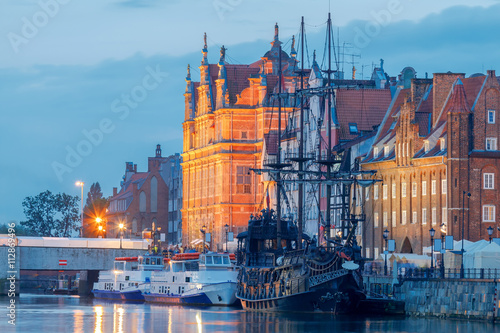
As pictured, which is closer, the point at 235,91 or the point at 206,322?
the point at 206,322

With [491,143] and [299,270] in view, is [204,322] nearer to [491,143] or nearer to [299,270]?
[299,270]

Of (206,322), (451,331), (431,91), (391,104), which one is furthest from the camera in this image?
(391,104)

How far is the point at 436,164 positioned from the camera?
12181 cm

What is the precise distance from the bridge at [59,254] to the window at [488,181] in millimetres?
46595

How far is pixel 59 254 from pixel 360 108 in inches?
1420

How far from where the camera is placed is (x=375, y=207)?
134750 millimetres

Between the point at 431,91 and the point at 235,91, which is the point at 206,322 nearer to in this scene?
the point at 431,91

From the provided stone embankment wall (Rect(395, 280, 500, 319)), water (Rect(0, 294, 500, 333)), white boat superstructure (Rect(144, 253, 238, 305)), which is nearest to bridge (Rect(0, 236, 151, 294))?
white boat superstructure (Rect(144, 253, 238, 305))

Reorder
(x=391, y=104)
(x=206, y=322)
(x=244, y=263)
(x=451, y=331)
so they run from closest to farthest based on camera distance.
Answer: (x=451, y=331), (x=206, y=322), (x=244, y=263), (x=391, y=104)

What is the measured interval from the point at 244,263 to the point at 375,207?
23576mm

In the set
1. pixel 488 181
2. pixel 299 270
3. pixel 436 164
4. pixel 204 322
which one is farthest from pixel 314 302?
pixel 488 181

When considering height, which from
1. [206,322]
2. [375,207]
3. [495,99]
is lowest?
[206,322]

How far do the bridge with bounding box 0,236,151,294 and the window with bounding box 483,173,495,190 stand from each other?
153 feet

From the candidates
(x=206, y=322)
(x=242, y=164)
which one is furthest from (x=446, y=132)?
(x=242, y=164)
